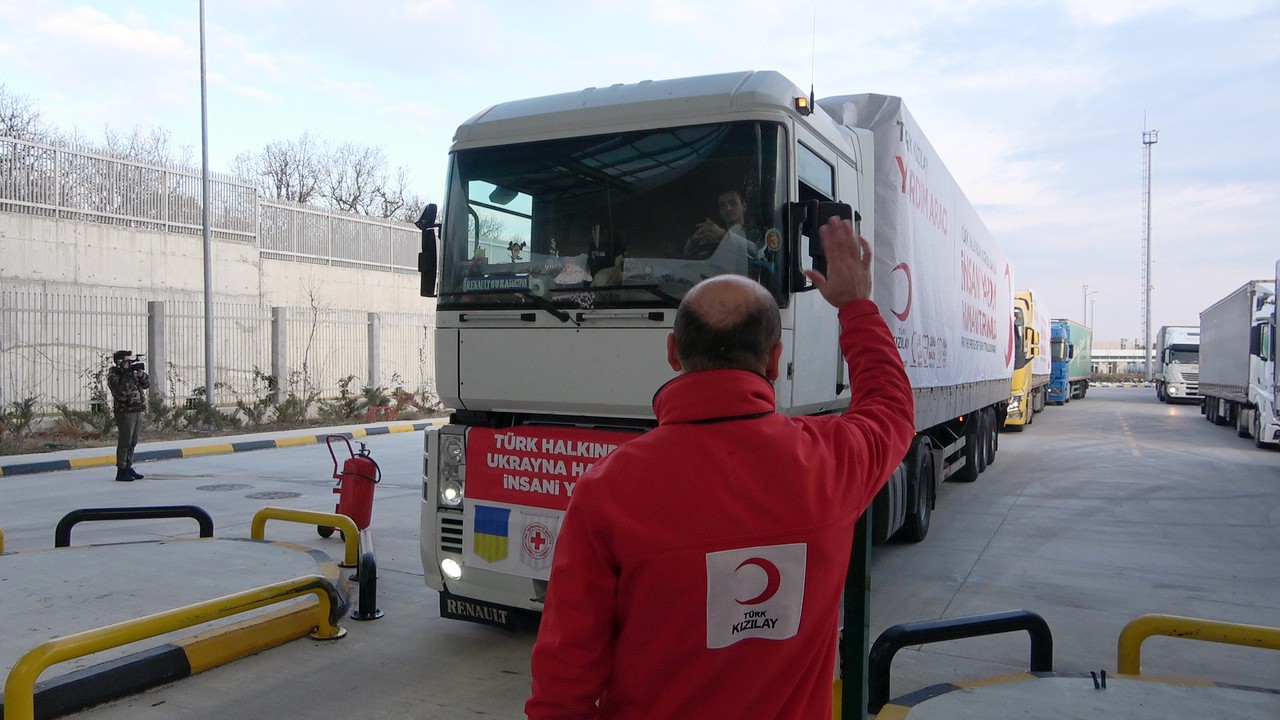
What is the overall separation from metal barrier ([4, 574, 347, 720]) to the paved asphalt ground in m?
0.25

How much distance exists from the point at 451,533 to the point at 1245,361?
19.4 meters

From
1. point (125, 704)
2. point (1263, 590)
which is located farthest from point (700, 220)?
point (1263, 590)

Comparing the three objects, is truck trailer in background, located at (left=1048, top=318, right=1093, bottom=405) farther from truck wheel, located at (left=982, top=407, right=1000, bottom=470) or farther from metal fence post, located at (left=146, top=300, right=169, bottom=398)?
metal fence post, located at (left=146, top=300, right=169, bottom=398)

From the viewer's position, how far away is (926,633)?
13.0 feet

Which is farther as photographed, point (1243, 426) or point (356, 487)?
point (1243, 426)

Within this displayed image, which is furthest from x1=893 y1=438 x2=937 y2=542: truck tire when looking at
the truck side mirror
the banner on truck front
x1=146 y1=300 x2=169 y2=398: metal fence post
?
x1=146 y1=300 x2=169 y2=398: metal fence post

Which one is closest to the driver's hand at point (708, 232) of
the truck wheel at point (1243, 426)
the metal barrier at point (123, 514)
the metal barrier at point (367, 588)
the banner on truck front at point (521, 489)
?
the banner on truck front at point (521, 489)

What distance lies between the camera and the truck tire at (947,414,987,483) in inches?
470

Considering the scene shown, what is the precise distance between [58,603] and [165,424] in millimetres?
12044

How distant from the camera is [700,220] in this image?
A: 4.39 metres

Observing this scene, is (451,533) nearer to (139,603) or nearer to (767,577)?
(139,603)

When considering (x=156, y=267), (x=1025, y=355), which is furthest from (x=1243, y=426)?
(x=156, y=267)

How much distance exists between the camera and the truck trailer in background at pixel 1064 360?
33.9 m

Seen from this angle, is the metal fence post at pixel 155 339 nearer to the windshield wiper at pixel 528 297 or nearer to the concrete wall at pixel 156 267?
the concrete wall at pixel 156 267
